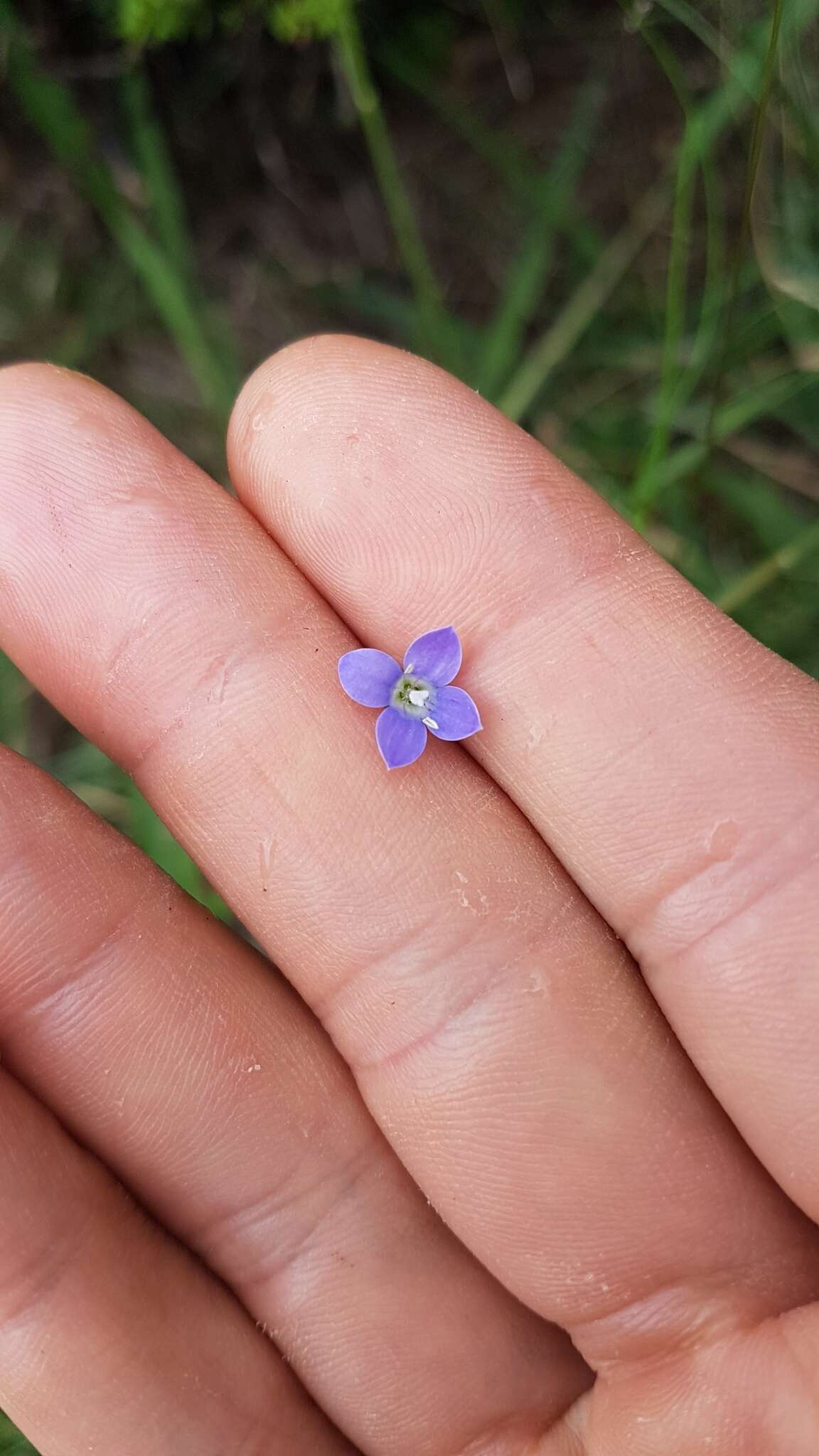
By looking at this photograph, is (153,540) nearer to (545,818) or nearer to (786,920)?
(545,818)

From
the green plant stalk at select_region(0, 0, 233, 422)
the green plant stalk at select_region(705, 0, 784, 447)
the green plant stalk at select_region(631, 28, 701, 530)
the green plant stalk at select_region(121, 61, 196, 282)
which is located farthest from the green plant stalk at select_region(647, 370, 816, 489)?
the green plant stalk at select_region(121, 61, 196, 282)

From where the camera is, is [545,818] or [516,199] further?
[516,199]

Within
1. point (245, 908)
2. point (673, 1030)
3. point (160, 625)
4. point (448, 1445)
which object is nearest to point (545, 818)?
point (673, 1030)

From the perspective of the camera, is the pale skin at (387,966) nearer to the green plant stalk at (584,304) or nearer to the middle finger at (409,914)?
the middle finger at (409,914)

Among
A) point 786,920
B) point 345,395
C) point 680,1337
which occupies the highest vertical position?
point 345,395

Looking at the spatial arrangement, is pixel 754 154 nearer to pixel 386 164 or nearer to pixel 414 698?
pixel 386 164

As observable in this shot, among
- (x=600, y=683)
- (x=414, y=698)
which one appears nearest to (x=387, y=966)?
(x=414, y=698)
